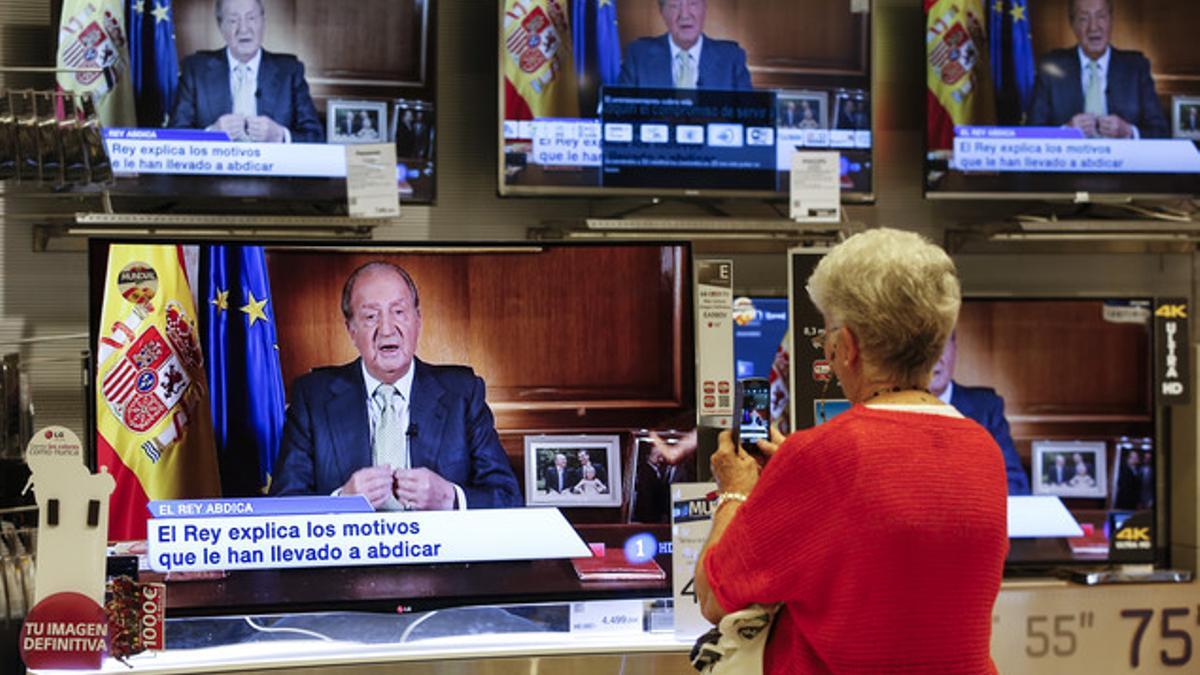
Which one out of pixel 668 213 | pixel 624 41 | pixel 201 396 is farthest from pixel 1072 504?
pixel 201 396

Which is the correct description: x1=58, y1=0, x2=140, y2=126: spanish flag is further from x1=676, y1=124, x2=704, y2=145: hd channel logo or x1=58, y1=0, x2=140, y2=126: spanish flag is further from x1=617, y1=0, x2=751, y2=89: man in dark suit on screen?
x1=676, y1=124, x2=704, y2=145: hd channel logo

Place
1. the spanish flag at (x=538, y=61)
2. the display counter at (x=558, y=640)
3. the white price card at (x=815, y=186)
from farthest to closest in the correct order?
the spanish flag at (x=538, y=61)
the white price card at (x=815, y=186)
the display counter at (x=558, y=640)

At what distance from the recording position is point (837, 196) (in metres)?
3.71

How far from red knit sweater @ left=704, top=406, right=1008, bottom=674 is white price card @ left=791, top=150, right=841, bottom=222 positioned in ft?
5.82

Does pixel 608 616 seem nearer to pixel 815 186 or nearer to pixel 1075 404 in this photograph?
pixel 815 186

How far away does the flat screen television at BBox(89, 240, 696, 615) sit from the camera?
3.30m

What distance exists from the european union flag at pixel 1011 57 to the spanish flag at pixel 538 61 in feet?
4.36

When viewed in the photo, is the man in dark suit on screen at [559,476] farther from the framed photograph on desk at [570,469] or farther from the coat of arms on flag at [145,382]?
the coat of arms on flag at [145,382]

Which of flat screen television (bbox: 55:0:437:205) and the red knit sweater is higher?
flat screen television (bbox: 55:0:437:205)

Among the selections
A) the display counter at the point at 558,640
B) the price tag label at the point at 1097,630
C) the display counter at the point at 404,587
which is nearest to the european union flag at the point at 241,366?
the display counter at the point at 404,587

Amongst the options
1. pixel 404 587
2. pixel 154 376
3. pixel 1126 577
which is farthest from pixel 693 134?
pixel 1126 577

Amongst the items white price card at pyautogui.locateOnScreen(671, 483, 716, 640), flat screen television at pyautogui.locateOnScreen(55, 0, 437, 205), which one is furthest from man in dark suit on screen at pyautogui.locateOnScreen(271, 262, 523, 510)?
flat screen television at pyautogui.locateOnScreen(55, 0, 437, 205)

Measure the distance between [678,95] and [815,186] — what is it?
2.21 ft

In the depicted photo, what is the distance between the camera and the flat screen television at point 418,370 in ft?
10.8
